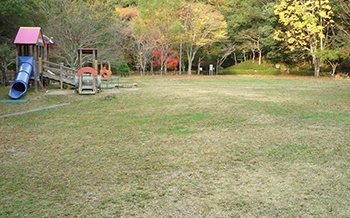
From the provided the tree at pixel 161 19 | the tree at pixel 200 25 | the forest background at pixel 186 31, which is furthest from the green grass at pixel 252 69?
the tree at pixel 161 19

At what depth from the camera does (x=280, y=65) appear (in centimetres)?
3456

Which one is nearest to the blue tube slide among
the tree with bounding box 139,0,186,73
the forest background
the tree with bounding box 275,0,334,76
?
the forest background

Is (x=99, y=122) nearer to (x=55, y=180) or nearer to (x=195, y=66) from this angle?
(x=55, y=180)

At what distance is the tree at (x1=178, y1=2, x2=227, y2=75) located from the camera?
2962 centimetres

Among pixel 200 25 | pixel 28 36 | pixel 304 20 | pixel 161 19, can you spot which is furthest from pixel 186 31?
pixel 28 36

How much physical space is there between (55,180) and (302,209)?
262cm

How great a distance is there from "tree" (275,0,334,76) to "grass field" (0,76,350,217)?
67.8ft

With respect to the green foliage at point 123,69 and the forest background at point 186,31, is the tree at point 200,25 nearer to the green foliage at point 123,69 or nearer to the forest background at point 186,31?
the forest background at point 186,31

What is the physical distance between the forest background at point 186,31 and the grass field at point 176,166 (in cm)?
1289

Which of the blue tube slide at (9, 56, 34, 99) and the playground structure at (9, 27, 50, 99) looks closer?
the blue tube slide at (9, 56, 34, 99)

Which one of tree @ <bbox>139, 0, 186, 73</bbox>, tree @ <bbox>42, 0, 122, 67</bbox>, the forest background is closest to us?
tree @ <bbox>42, 0, 122, 67</bbox>

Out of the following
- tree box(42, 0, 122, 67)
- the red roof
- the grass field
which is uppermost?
tree box(42, 0, 122, 67)

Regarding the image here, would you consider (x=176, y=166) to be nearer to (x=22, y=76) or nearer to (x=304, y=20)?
(x=22, y=76)

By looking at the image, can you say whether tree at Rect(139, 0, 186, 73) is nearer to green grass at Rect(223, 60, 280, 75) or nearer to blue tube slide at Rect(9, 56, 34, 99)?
green grass at Rect(223, 60, 280, 75)
